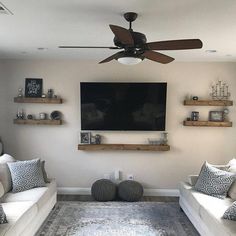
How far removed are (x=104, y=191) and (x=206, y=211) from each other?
193 centimetres

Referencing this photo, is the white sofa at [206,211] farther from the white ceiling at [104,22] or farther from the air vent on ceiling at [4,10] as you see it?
the air vent on ceiling at [4,10]

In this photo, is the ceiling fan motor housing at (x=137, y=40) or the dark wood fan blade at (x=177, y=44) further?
the ceiling fan motor housing at (x=137, y=40)

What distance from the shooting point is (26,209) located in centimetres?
314

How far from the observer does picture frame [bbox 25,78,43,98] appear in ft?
16.7

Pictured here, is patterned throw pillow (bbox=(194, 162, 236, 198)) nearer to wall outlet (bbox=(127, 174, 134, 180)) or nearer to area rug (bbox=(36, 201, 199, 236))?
area rug (bbox=(36, 201, 199, 236))

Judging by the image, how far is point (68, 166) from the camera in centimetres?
520

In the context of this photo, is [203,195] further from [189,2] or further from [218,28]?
[189,2]

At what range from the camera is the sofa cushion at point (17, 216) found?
→ 8.72 ft

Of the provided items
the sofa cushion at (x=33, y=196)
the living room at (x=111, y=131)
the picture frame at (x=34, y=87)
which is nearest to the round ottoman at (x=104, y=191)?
the living room at (x=111, y=131)

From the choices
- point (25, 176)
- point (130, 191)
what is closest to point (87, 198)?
point (130, 191)

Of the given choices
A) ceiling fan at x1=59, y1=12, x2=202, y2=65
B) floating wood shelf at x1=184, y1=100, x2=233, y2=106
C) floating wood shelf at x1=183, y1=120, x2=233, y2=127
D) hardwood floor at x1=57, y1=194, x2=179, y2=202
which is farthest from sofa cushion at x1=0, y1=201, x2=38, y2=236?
floating wood shelf at x1=184, y1=100, x2=233, y2=106

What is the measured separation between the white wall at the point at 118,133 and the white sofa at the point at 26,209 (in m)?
1.06

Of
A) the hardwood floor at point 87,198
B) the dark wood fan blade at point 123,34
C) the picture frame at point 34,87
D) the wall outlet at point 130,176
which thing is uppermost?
the dark wood fan blade at point 123,34

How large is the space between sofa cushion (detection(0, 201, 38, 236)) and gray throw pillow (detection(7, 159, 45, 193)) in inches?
20.5
